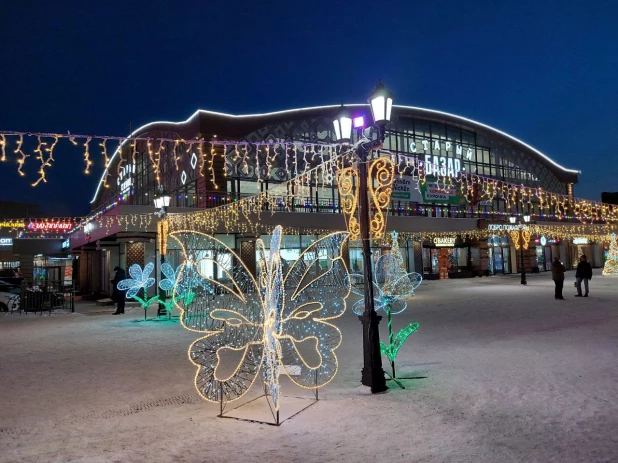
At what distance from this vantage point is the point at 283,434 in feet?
16.2

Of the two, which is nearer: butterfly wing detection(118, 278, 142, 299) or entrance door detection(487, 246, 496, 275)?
butterfly wing detection(118, 278, 142, 299)

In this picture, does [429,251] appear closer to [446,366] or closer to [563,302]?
[563,302]

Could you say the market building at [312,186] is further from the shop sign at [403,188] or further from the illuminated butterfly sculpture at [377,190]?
the illuminated butterfly sculpture at [377,190]

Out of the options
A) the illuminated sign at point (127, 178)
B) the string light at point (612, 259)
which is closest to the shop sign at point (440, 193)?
the string light at point (612, 259)

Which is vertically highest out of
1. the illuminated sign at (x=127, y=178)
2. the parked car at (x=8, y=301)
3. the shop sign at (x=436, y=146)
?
the shop sign at (x=436, y=146)

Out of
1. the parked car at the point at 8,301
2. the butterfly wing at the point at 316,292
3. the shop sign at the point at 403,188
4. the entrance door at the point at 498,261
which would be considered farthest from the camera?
the entrance door at the point at 498,261

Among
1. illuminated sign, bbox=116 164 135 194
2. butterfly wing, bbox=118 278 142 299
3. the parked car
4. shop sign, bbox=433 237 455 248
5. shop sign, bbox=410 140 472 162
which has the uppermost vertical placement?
shop sign, bbox=410 140 472 162

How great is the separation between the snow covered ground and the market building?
12.1 meters

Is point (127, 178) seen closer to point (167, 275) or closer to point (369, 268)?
point (167, 275)

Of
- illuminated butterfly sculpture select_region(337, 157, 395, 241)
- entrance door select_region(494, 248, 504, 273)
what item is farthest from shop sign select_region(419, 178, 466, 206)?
illuminated butterfly sculpture select_region(337, 157, 395, 241)

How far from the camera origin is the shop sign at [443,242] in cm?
3603

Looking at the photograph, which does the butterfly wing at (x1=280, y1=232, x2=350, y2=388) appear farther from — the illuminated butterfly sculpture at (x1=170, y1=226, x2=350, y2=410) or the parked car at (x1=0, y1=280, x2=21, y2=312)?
the parked car at (x1=0, y1=280, x2=21, y2=312)

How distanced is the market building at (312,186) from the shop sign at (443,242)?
0.27 feet

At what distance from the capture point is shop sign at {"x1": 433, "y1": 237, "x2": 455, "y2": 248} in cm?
3603
